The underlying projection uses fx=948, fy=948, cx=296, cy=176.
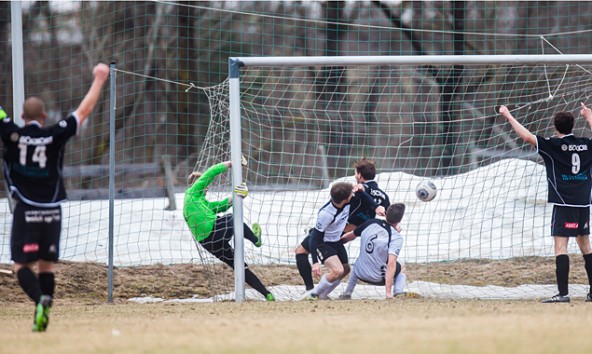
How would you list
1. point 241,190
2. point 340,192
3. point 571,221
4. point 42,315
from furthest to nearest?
point 340,192
point 241,190
point 571,221
point 42,315

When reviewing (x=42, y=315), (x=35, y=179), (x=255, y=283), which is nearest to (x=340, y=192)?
(x=255, y=283)

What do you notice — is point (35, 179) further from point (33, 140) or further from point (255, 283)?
point (255, 283)

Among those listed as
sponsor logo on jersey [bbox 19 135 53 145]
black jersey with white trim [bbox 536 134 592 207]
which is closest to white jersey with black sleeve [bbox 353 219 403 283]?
black jersey with white trim [bbox 536 134 592 207]

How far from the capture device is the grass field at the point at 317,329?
223 inches

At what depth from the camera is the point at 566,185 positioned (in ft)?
30.3

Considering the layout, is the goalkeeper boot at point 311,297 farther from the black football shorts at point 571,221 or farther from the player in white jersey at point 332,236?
the black football shorts at point 571,221

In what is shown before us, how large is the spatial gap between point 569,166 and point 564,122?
0.43m

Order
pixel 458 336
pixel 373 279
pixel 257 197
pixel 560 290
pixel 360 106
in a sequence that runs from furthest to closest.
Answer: pixel 360 106 → pixel 257 197 → pixel 373 279 → pixel 560 290 → pixel 458 336

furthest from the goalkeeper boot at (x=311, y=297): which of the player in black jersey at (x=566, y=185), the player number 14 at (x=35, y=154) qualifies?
the player number 14 at (x=35, y=154)

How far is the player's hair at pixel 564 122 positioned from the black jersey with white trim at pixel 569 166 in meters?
0.07

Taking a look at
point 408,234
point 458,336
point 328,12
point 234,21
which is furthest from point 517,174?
point 234,21

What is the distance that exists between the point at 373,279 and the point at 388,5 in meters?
16.1

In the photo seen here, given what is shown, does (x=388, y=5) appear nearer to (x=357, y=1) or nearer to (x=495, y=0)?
(x=357, y=1)

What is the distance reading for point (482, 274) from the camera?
12.2 meters
